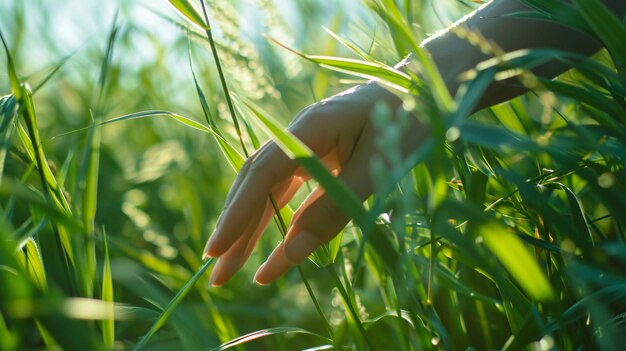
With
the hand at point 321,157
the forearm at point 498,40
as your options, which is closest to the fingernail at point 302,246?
the hand at point 321,157

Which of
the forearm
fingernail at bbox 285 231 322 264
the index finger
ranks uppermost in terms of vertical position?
the forearm

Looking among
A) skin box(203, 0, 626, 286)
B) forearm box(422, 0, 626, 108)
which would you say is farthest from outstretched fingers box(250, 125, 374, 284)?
forearm box(422, 0, 626, 108)

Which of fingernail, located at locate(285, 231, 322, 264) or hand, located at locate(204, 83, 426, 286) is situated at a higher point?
hand, located at locate(204, 83, 426, 286)

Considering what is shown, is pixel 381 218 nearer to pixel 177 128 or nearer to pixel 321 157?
pixel 321 157

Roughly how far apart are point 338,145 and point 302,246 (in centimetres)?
13

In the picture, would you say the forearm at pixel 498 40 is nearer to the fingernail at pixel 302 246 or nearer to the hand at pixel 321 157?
the hand at pixel 321 157

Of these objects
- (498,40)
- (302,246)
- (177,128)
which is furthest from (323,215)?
(177,128)

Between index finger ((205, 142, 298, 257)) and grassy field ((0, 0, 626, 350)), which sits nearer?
grassy field ((0, 0, 626, 350))

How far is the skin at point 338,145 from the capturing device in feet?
2.45

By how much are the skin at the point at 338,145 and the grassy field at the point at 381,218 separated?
4 centimetres

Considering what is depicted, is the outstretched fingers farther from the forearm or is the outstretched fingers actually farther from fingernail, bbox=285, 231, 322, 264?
the forearm

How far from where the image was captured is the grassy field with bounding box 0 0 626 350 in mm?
483

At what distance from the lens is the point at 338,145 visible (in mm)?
781

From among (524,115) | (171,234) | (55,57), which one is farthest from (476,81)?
(55,57)
